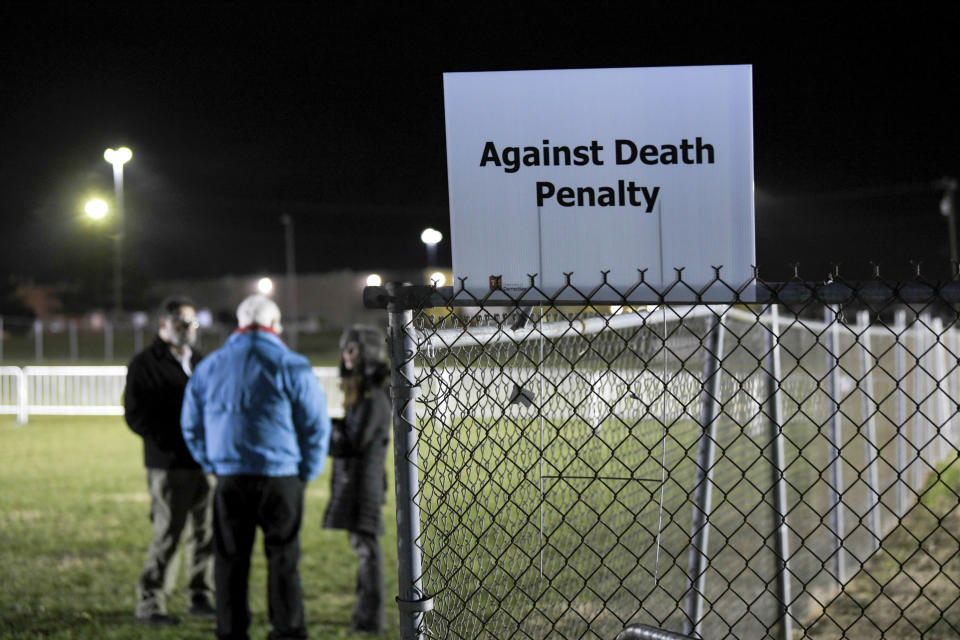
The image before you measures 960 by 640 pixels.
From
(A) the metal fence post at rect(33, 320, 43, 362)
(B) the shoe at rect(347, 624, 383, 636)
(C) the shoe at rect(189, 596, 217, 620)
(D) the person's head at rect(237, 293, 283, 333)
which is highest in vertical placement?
(A) the metal fence post at rect(33, 320, 43, 362)

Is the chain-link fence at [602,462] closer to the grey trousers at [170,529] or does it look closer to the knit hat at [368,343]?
the knit hat at [368,343]

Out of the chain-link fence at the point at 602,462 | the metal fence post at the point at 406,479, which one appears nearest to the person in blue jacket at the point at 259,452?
the chain-link fence at the point at 602,462

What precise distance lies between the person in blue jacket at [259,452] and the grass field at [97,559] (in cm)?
67

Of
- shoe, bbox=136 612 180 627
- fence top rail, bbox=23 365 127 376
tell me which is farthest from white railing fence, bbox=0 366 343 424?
shoe, bbox=136 612 180 627

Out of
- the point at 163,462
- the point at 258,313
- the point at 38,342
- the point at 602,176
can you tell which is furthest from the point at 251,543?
the point at 38,342

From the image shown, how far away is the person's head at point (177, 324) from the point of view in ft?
19.8

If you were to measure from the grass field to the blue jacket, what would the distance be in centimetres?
122

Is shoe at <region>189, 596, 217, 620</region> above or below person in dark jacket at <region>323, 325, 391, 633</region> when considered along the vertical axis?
below

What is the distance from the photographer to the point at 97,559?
7.36 meters

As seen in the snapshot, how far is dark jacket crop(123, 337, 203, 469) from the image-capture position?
584 centimetres

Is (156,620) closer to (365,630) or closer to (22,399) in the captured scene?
(365,630)

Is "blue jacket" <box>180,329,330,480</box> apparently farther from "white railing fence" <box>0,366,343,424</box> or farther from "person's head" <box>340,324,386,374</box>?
"white railing fence" <box>0,366,343,424</box>

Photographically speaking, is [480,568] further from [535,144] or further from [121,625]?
[121,625]

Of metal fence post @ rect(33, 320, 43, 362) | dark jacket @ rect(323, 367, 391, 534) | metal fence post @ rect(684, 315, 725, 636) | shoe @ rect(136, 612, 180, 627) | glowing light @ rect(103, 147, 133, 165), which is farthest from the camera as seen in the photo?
metal fence post @ rect(33, 320, 43, 362)
